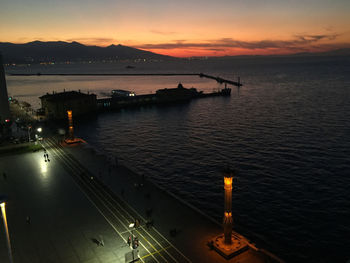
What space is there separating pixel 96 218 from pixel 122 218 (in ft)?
8.25

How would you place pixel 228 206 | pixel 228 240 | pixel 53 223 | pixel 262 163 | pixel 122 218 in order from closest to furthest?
pixel 228 206, pixel 228 240, pixel 53 223, pixel 122 218, pixel 262 163

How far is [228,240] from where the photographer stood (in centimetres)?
2242

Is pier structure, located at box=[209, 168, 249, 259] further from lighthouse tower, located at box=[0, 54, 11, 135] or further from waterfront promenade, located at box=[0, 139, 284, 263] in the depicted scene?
lighthouse tower, located at box=[0, 54, 11, 135]

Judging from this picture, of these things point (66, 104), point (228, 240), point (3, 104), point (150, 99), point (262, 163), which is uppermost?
point (3, 104)

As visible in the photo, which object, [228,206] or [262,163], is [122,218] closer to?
[228,206]

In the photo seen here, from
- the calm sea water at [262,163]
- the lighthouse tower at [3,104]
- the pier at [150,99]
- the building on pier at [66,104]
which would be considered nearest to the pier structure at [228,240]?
the calm sea water at [262,163]

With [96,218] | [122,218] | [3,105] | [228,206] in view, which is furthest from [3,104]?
[228,206]

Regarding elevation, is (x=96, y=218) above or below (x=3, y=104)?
below

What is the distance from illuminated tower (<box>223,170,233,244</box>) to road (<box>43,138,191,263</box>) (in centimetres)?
361

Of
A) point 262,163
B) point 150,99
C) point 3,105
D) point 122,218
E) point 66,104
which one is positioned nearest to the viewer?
Answer: point 122,218

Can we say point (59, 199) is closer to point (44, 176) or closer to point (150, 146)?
point (44, 176)

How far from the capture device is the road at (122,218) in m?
22.4

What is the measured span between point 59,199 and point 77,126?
51.5m

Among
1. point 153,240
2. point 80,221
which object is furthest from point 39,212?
point 153,240
